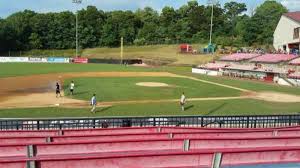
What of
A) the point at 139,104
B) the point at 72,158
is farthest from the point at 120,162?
the point at 139,104

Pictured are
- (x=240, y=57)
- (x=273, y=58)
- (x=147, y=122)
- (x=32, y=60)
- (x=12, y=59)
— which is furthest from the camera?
(x=32, y=60)

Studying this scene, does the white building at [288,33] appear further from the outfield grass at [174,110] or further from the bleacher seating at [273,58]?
the outfield grass at [174,110]

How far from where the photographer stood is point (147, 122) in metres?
18.6

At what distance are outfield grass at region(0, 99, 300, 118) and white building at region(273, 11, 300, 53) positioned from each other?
5395cm

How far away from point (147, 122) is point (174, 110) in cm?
1356

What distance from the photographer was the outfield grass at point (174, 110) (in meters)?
29.7

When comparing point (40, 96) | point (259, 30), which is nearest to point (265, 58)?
point (259, 30)

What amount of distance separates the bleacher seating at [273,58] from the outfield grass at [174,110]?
35652 millimetres

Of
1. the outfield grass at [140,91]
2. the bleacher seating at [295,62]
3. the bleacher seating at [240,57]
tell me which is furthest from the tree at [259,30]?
the outfield grass at [140,91]

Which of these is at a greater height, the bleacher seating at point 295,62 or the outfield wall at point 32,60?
the bleacher seating at point 295,62

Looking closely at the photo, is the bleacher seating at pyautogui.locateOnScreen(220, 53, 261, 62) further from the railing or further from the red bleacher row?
the railing

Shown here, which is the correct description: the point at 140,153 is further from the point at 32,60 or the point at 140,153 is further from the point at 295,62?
the point at 32,60

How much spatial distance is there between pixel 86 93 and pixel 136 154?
3501cm

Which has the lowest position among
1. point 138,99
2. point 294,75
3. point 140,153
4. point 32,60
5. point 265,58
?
point 138,99
